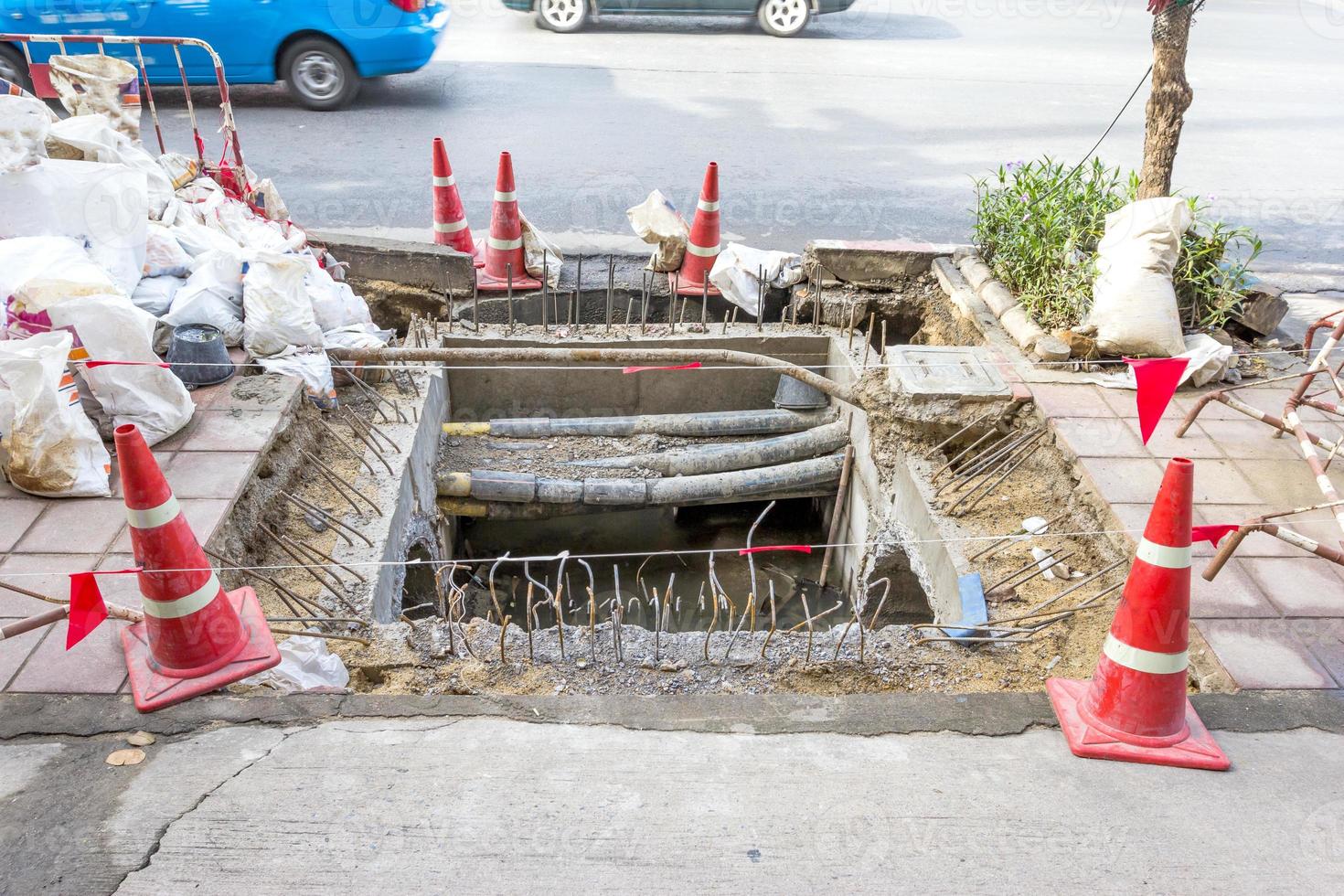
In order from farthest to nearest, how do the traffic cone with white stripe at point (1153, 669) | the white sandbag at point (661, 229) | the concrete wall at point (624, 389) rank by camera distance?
the white sandbag at point (661, 229), the concrete wall at point (624, 389), the traffic cone with white stripe at point (1153, 669)

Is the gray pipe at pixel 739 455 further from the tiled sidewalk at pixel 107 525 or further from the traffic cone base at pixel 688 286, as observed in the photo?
the tiled sidewalk at pixel 107 525

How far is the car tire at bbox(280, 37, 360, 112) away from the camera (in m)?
9.70

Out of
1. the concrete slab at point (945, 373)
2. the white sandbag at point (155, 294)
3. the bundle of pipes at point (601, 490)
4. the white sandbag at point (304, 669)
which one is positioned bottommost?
the bundle of pipes at point (601, 490)

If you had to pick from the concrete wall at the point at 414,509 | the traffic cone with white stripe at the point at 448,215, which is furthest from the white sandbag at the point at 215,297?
the traffic cone with white stripe at the point at 448,215

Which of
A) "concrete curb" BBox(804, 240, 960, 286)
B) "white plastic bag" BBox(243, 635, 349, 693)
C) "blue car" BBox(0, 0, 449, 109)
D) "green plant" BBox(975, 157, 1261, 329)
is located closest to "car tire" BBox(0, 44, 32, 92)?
"blue car" BBox(0, 0, 449, 109)

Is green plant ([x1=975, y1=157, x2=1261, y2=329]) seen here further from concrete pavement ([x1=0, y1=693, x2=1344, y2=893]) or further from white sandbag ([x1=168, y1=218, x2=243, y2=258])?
white sandbag ([x1=168, y1=218, x2=243, y2=258])

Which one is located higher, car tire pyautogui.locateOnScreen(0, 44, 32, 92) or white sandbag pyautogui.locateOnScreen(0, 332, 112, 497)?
car tire pyautogui.locateOnScreen(0, 44, 32, 92)

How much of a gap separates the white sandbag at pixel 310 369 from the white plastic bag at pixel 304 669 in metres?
1.78

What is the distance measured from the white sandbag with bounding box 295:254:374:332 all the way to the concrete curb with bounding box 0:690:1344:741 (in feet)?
8.65

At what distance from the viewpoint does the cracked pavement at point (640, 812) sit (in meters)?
2.33

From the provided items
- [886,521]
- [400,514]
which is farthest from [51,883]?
[886,521]

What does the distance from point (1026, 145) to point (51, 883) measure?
9.75 m

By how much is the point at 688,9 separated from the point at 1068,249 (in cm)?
939

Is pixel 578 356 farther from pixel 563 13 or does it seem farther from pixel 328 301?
pixel 563 13
